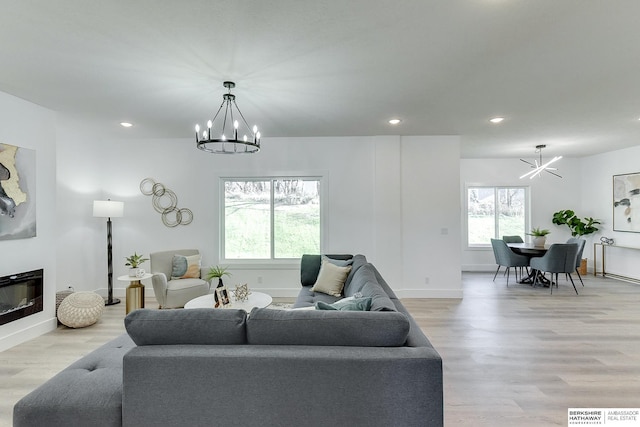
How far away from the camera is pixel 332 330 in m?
1.72

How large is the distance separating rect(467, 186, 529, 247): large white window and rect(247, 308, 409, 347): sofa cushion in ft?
21.6

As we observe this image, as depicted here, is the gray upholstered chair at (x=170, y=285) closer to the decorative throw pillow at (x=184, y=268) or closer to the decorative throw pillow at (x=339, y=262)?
the decorative throw pillow at (x=184, y=268)

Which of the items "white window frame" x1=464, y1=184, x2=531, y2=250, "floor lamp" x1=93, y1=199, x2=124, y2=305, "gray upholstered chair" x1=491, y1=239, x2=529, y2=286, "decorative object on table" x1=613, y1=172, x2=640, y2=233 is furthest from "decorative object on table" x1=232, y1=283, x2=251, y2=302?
"decorative object on table" x1=613, y1=172, x2=640, y2=233

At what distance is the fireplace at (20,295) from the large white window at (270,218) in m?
2.41

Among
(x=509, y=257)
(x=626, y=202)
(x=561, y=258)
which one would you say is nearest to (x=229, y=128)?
(x=509, y=257)

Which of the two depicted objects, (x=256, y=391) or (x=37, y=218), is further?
(x=37, y=218)

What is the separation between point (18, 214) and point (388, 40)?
13.6ft

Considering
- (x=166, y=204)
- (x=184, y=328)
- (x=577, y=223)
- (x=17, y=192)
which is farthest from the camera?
(x=577, y=223)

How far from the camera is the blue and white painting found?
330cm

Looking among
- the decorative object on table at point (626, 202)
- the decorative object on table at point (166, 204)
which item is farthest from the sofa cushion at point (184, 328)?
the decorative object on table at point (626, 202)

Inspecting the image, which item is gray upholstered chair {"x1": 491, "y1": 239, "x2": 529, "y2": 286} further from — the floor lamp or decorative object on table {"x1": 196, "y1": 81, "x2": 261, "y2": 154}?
the floor lamp

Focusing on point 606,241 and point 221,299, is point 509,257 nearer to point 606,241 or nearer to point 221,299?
point 606,241

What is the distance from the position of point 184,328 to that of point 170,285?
9.54 ft

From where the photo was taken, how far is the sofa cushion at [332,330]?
5.60 feet
